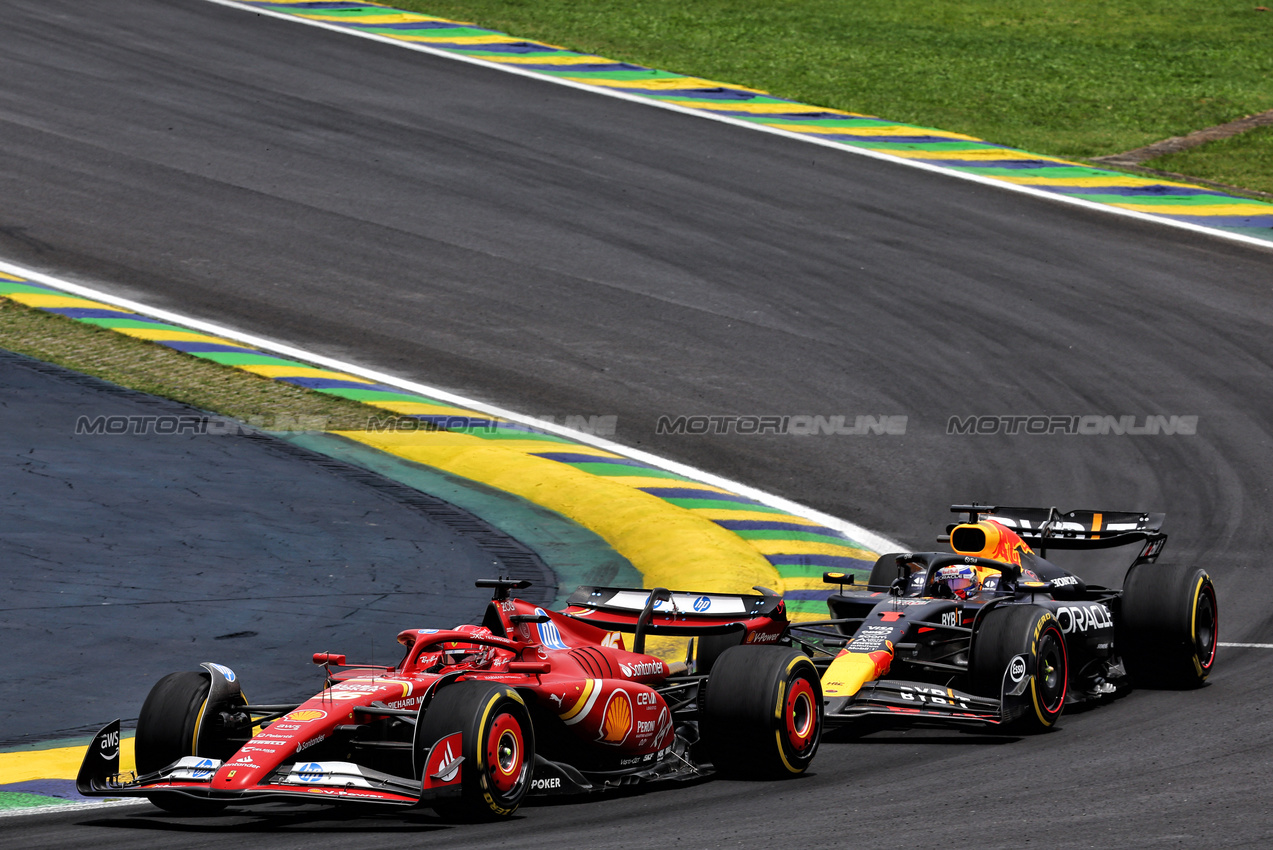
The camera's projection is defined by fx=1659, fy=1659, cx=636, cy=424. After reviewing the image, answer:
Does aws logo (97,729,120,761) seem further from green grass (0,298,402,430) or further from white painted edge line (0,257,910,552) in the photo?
green grass (0,298,402,430)

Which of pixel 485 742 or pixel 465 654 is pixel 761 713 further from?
pixel 485 742

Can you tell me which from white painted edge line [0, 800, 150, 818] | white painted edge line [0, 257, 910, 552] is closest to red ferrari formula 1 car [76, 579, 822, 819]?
white painted edge line [0, 800, 150, 818]

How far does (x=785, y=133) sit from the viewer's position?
945 inches

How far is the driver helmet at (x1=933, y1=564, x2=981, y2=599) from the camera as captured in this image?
34.3ft

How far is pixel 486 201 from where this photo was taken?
20922 millimetres

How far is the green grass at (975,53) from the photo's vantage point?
83.6 ft

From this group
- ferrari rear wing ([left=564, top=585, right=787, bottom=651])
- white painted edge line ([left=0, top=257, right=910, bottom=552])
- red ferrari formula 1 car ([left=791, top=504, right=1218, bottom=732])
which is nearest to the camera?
red ferrari formula 1 car ([left=791, top=504, right=1218, bottom=732])

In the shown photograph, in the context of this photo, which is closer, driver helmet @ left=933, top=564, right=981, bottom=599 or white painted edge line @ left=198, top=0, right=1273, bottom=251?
driver helmet @ left=933, top=564, right=981, bottom=599

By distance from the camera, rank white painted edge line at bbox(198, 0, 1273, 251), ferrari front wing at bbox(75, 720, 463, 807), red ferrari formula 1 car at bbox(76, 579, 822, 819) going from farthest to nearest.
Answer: white painted edge line at bbox(198, 0, 1273, 251), red ferrari formula 1 car at bbox(76, 579, 822, 819), ferrari front wing at bbox(75, 720, 463, 807)

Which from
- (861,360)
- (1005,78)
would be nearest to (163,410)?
(861,360)

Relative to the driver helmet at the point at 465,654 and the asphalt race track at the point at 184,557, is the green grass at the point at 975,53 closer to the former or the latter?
the asphalt race track at the point at 184,557

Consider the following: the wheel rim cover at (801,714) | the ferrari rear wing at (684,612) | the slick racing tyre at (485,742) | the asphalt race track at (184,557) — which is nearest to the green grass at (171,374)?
the asphalt race track at (184,557)

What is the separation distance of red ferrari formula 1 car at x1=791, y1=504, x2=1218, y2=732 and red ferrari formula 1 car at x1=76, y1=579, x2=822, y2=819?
70cm

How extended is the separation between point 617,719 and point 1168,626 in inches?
160
